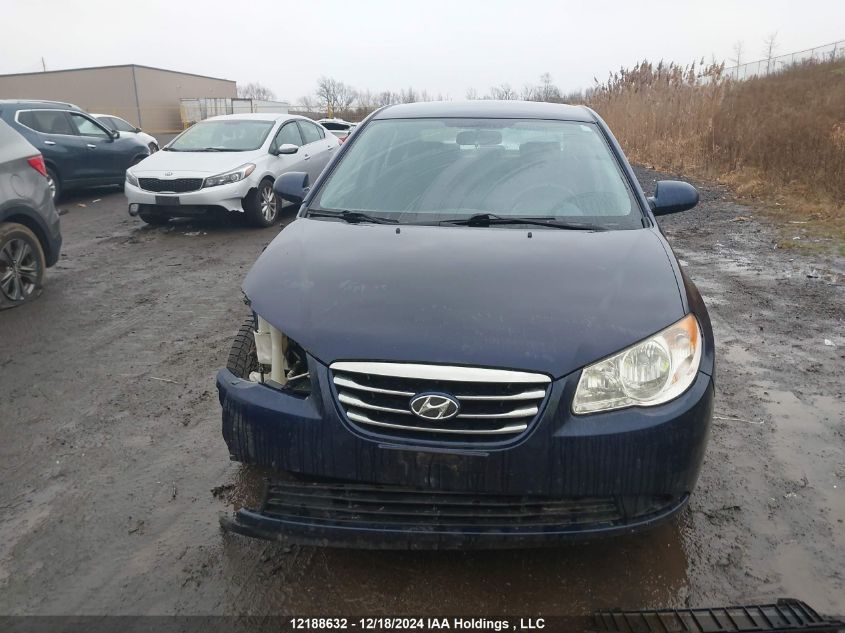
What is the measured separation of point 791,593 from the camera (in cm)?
225

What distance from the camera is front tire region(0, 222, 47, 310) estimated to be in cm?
547

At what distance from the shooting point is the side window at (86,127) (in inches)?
446

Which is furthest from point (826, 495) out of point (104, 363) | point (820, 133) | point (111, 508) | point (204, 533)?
point (820, 133)

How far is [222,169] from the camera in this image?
870 centimetres

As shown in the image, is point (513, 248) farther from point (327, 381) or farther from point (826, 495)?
point (826, 495)

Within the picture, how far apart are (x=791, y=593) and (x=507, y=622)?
39.5 inches

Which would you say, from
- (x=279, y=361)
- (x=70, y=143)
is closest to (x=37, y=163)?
(x=279, y=361)

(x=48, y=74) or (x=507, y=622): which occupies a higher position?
(x=48, y=74)

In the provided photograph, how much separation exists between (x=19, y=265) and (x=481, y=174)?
4387mm

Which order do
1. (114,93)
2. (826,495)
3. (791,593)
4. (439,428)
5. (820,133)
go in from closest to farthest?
1. (439,428)
2. (791,593)
3. (826,495)
4. (820,133)
5. (114,93)

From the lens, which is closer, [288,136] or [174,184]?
[174,184]

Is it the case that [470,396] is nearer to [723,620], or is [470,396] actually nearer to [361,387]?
[361,387]

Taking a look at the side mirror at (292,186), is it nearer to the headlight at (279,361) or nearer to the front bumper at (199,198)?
the headlight at (279,361)

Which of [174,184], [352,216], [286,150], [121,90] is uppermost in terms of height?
[121,90]
